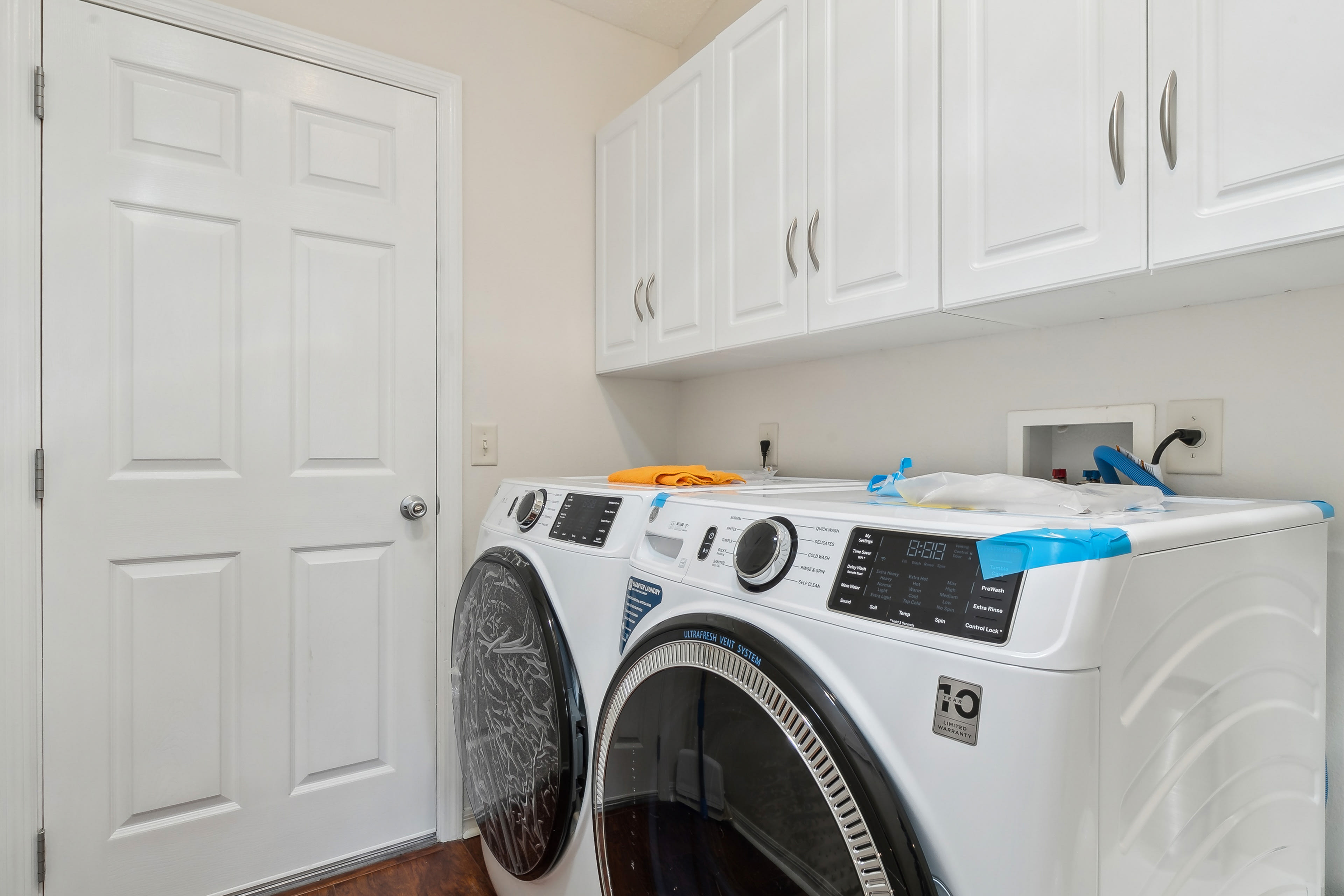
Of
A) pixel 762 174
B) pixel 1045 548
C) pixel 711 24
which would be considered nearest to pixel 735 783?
pixel 1045 548

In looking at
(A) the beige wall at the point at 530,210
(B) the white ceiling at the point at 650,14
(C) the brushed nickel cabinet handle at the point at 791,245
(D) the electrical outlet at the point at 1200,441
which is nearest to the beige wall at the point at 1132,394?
(D) the electrical outlet at the point at 1200,441

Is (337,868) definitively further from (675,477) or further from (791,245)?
(791,245)

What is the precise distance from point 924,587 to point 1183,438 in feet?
2.61

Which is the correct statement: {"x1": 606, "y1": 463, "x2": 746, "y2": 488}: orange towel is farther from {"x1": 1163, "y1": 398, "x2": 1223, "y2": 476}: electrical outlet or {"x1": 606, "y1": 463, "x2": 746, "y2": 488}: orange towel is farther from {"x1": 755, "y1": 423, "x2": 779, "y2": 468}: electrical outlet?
{"x1": 1163, "y1": 398, "x2": 1223, "y2": 476}: electrical outlet

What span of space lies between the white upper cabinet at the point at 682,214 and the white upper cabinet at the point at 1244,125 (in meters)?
0.93

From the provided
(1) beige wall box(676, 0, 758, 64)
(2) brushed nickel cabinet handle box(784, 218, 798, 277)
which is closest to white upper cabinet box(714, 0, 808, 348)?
(2) brushed nickel cabinet handle box(784, 218, 798, 277)

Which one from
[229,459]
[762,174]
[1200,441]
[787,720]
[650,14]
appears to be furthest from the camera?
[650,14]

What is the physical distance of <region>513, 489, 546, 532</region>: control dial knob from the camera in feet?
4.56

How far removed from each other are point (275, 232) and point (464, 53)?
74 cm

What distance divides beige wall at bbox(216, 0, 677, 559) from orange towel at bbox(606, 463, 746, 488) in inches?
21.7

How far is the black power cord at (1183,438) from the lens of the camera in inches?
44.5

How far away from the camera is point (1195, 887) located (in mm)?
707

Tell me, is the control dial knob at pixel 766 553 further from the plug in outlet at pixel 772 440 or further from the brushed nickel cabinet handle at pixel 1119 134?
the plug in outlet at pixel 772 440

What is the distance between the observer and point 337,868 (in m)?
1.74
